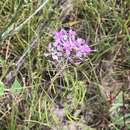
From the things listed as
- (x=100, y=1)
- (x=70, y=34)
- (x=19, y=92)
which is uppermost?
(x=100, y=1)

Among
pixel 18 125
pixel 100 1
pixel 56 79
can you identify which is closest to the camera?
pixel 18 125

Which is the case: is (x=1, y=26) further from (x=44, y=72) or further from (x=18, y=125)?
(x=18, y=125)

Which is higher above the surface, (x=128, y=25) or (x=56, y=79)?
(x=128, y=25)

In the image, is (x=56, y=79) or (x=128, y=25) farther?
A: (x=128, y=25)

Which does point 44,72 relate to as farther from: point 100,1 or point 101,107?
point 100,1

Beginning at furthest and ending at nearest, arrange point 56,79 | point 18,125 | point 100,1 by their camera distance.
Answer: point 100,1 → point 56,79 → point 18,125

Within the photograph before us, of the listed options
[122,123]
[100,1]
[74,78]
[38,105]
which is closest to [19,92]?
[38,105]

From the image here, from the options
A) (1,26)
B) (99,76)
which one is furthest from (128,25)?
(1,26)
